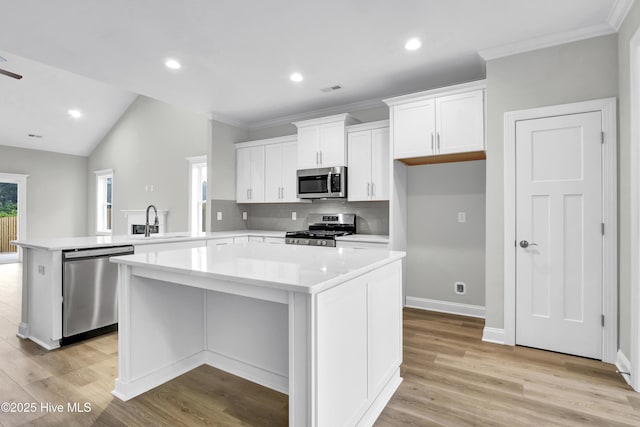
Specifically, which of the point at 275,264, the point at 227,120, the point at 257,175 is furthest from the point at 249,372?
the point at 227,120

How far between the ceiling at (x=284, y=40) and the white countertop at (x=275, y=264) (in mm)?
1772

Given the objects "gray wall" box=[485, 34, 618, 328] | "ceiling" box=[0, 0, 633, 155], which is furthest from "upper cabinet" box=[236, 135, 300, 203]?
"gray wall" box=[485, 34, 618, 328]

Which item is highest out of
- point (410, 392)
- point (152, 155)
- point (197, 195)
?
point (152, 155)

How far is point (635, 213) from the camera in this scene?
221cm

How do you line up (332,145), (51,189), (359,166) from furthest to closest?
(51,189) → (332,145) → (359,166)

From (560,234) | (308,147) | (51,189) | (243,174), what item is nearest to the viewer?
(560,234)

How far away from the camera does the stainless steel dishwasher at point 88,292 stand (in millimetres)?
2912

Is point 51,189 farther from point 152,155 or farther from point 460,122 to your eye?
point 460,122

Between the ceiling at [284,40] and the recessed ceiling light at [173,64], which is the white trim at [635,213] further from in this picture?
the recessed ceiling light at [173,64]

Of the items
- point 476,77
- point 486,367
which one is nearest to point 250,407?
point 486,367

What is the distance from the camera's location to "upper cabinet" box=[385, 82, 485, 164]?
3271mm

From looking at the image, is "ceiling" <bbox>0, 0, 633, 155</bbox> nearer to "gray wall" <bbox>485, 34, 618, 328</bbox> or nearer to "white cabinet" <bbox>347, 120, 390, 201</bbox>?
"gray wall" <bbox>485, 34, 618, 328</bbox>

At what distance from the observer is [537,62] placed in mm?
2895

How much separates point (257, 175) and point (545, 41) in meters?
3.82
